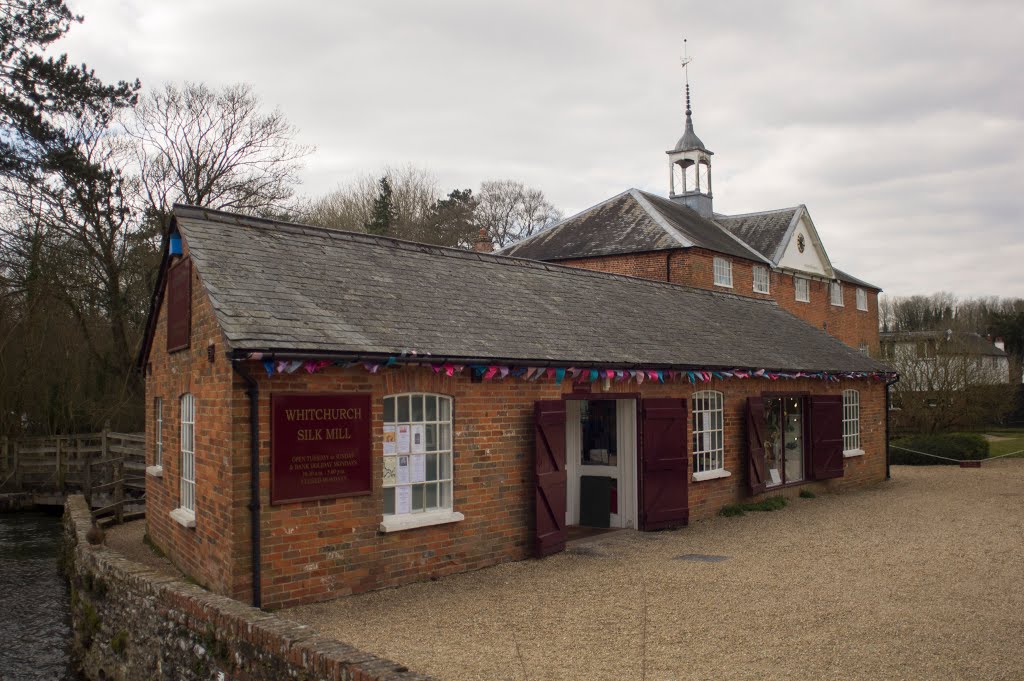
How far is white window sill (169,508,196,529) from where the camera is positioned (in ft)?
31.3

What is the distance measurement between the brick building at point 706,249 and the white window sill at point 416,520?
15430 millimetres

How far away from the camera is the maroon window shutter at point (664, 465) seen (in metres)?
12.8

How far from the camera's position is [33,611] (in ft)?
37.8

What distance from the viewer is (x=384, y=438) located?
936cm

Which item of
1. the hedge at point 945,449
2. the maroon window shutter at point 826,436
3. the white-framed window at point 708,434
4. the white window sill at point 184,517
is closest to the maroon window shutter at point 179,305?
the white window sill at point 184,517

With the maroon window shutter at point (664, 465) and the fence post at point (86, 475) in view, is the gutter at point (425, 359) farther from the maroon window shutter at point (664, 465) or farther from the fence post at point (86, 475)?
the fence post at point (86, 475)

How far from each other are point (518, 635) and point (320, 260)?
5.71 meters

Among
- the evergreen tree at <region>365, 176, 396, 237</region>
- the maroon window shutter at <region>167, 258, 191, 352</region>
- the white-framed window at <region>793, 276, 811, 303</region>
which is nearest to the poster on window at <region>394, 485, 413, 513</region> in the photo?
the maroon window shutter at <region>167, 258, 191, 352</region>

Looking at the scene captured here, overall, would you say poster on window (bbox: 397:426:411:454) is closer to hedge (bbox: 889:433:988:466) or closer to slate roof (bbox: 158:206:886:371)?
slate roof (bbox: 158:206:886:371)

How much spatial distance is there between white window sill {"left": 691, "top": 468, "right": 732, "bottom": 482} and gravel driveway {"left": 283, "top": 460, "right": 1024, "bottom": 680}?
1.15 metres

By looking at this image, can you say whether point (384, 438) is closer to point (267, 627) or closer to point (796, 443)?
point (267, 627)

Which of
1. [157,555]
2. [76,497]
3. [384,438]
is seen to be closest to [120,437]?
[76,497]

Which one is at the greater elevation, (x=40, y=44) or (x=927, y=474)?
(x=40, y=44)

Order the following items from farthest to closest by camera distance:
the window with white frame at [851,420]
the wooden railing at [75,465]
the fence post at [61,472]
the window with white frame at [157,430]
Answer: the fence post at [61,472]
the wooden railing at [75,465]
the window with white frame at [851,420]
the window with white frame at [157,430]
